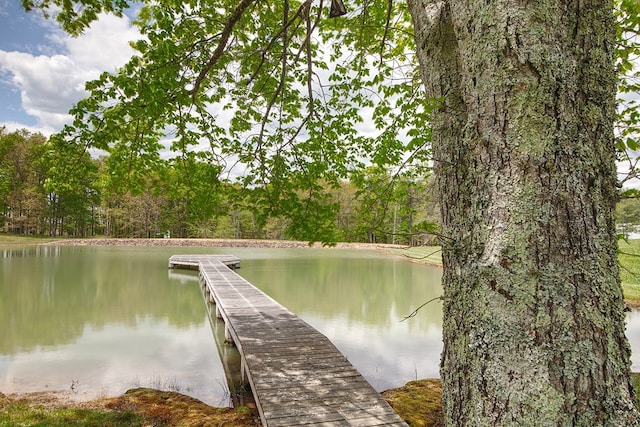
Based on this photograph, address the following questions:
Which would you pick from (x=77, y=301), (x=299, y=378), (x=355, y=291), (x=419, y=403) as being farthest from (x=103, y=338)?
(x=355, y=291)

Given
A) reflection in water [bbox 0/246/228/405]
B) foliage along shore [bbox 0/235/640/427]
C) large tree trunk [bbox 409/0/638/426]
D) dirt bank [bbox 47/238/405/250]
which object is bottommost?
reflection in water [bbox 0/246/228/405]

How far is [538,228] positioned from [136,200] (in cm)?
4380

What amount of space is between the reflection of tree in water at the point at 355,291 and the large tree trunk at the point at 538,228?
776 cm

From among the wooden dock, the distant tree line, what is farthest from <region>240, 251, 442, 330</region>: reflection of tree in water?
the wooden dock

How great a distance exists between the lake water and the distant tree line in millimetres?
2130

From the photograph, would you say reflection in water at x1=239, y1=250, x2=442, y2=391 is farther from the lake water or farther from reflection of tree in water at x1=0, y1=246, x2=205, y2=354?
reflection of tree in water at x1=0, y1=246, x2=205, y2=354

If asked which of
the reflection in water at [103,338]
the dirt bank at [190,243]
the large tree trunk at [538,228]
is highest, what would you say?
the large tree trunk at [538,228]

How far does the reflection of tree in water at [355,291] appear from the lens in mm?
9508

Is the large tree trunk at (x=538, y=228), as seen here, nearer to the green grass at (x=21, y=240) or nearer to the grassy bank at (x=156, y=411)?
the grassy bank at (x=156, y=411)

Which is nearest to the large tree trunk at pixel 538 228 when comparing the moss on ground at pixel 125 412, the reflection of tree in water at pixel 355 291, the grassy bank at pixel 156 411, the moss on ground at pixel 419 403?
the moss on ground at pixel 419 403

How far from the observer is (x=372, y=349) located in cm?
696

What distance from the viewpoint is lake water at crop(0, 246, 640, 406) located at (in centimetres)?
553

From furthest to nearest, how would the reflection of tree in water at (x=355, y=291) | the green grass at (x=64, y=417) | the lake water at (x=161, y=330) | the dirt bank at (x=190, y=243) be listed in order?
the dirt bank at (x=190, y=243)
the reflection of tree in water at (x=355, y=291)
the lake water at (x=161, y=330)
the green grass at (x=64, y=417)

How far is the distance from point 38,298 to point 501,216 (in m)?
12.4
